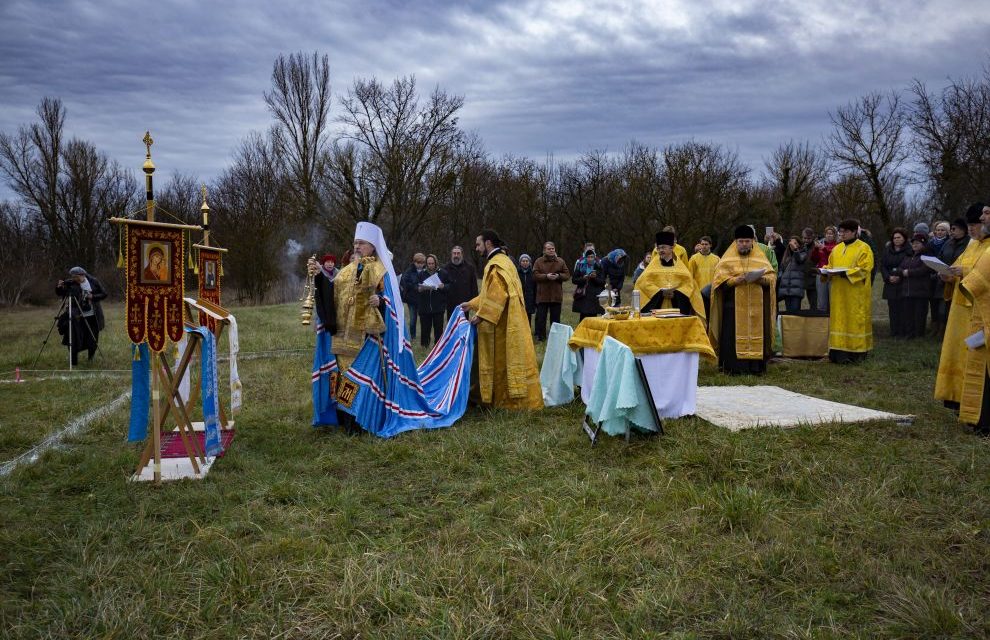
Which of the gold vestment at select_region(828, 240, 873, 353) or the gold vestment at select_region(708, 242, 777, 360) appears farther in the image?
the gold vestment at select_region(828, 240, 873, 353)

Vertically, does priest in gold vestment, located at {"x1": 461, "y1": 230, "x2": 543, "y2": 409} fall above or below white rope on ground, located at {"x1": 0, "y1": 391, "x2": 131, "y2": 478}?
above

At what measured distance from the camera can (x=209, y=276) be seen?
6.03 meters

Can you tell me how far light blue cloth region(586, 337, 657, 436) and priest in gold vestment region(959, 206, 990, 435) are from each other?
8.05ft

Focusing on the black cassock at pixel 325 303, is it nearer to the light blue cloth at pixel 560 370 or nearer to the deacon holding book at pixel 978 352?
the light blue cloth at pixel 560 370

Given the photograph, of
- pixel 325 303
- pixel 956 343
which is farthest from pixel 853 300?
pixel 325 303

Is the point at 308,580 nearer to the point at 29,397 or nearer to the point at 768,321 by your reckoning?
the point at 29,397

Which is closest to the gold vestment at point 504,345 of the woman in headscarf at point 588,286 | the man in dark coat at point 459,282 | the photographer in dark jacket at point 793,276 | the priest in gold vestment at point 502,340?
the priest in gold vestment at point 502,340

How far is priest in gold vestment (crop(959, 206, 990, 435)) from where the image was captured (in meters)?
5.30

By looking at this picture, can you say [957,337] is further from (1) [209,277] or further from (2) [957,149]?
(2) [957,149]

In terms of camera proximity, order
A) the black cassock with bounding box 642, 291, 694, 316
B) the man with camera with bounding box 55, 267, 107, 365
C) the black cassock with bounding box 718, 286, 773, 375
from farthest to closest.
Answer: the man with camera with bounding box 55, 267, 107, 365
the black cassock with bounding box 718, 286, 773, 375
the black cassock with bounding box 642, 291, 694, 316

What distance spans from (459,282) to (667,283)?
445 centimetres

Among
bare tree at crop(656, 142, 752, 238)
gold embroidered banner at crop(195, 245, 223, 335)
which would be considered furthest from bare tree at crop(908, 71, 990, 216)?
gold embroidered banner at crop(195, 245, 223, 335)

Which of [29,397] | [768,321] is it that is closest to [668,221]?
[768,321]

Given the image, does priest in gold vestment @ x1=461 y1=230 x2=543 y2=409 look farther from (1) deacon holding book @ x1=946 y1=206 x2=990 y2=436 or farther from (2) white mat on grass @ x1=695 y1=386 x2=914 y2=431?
(1) deacon holding book @ x1=946 y1=206 x2=990 y2=436
